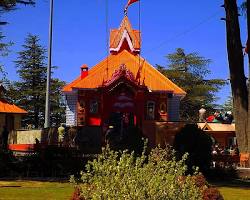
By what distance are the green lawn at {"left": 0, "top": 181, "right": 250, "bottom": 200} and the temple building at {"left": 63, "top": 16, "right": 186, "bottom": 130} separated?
77.9 feet

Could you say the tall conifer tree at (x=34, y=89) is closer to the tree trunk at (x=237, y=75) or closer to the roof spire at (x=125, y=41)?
the roof spire at (x=125, y=41)

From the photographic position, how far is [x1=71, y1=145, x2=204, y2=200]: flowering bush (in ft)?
20.0

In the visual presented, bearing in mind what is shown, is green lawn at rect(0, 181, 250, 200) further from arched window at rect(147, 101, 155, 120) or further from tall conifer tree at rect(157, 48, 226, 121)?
tall conifer tree at rect(157, 48, 226, 121)

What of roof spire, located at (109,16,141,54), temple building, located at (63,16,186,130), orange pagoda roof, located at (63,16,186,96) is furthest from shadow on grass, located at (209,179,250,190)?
roof spire, located at (109,16,141,54)

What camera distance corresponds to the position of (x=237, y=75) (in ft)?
73.7

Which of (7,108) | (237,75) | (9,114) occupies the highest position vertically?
(7,108)

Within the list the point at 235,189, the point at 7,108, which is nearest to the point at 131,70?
the point at 7,108

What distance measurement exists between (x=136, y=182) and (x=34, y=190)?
8.46 m

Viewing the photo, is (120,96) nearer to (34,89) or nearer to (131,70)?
(131,70)

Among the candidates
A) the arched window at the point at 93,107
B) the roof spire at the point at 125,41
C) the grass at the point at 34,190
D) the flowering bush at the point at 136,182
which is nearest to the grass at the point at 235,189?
the grass at the point at 34,190

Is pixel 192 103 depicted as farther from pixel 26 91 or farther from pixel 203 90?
pixel 26 91

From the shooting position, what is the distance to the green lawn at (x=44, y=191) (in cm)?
1299

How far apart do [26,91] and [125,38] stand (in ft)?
74.4

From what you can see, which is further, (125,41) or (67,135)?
(125,41)
